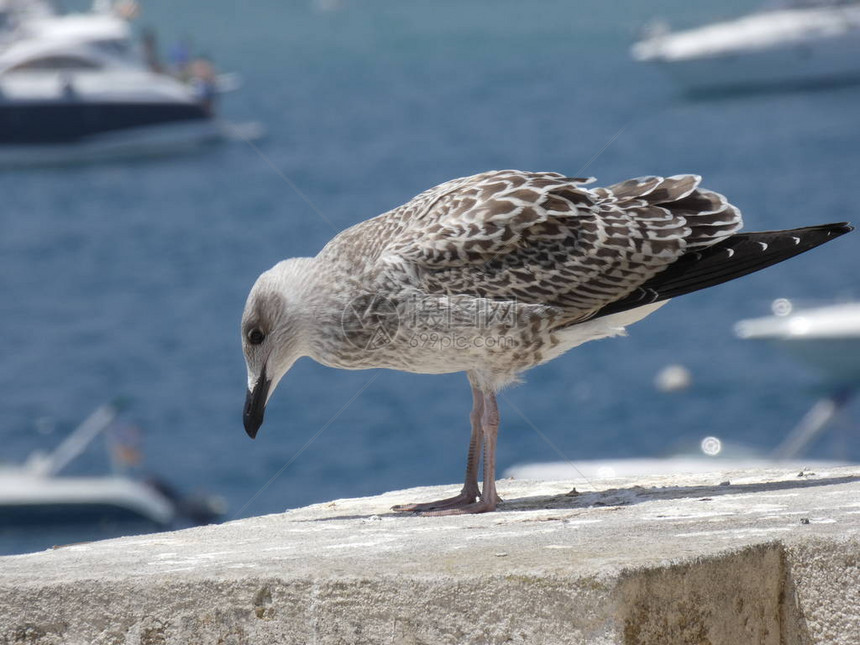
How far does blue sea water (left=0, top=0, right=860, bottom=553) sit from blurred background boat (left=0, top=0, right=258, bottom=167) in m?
2.40

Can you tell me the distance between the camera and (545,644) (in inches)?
162

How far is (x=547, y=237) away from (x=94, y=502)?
87.6 ft

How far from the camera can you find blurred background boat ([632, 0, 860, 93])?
76.6 meters

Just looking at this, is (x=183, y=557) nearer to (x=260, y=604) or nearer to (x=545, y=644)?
(x=260, y=604)

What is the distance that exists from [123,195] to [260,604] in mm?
77466

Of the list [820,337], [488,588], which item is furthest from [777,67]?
[488,588]

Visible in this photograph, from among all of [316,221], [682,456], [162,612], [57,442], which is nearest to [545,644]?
[162,612]

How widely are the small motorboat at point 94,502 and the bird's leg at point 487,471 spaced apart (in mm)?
25738

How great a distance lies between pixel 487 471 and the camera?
652 cm

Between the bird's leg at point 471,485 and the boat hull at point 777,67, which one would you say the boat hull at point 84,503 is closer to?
the bird's leg at point 471,485
